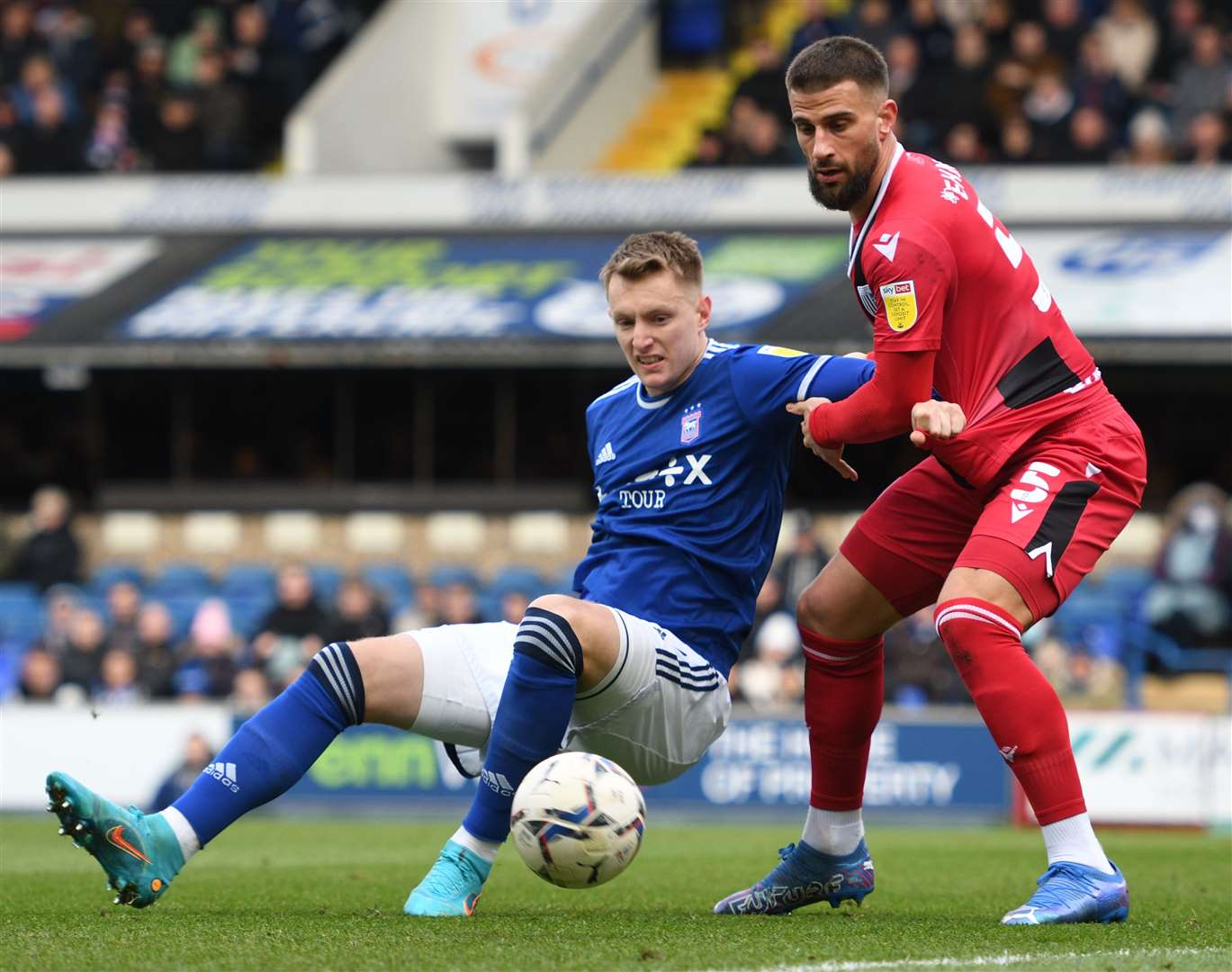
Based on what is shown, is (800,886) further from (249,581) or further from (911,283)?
(249,581)

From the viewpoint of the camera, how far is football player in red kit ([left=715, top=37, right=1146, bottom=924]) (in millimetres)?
5551

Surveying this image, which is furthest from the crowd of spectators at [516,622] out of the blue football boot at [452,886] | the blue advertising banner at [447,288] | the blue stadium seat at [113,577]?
the blue football boot at [452,886]

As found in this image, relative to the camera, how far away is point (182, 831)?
5520mm

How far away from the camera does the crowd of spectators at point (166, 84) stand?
20562 mm

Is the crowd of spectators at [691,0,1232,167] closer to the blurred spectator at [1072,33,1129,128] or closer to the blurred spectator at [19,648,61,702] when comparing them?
the blurred spectator at [1072,33,1129,128]

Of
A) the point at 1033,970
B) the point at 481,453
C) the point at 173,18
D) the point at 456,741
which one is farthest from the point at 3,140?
the point at 1033,970

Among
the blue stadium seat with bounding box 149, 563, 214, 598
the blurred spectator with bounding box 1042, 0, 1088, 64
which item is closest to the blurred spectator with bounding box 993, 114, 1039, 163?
the blurred spectator with bounding box 1042, 0, 1088, 64

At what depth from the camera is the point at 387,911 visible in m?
5.94

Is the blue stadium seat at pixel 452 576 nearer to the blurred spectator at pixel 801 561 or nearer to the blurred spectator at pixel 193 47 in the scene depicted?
the blurred spectator at pixel 801 561

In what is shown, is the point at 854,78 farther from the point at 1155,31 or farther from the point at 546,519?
the point at 1155,31

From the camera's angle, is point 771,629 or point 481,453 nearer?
point 771,629

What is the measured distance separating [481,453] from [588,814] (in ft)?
46.0

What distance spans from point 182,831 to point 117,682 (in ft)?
32.7

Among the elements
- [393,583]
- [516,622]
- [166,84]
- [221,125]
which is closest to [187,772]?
[516,622]
